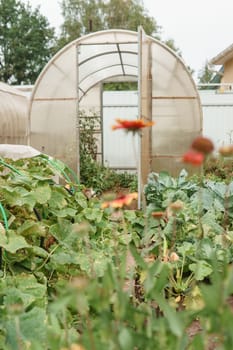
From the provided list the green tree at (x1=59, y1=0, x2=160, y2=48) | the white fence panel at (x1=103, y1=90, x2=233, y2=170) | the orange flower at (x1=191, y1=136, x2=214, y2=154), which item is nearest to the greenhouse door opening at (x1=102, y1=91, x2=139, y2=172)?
the white fence panel at (x1=103, y1=90, x2=233, y2=170)

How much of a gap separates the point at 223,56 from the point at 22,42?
17.7m

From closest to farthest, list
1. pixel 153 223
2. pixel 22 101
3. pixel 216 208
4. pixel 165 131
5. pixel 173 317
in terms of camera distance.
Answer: pixel 173 317
pixel 153 223
pixel 216 208
pixel 165 131
pixel 22 101

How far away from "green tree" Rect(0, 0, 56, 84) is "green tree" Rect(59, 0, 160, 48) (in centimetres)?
346

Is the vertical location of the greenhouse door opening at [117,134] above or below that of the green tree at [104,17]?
below

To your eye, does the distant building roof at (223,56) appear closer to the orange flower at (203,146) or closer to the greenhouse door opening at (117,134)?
the greenhouse door opening at (117,134)

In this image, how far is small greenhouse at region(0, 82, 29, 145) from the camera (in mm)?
8205

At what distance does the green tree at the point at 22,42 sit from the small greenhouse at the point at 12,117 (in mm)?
18457

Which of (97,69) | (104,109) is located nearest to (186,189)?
(97,69)

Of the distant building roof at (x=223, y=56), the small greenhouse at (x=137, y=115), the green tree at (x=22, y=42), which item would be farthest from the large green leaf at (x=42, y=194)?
the green tree at (x=22, y=42)

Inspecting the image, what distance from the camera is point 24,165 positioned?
3.69m

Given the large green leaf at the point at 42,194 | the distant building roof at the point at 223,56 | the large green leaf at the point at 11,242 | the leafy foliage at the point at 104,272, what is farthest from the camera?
the distant building roof at the point at 223,56

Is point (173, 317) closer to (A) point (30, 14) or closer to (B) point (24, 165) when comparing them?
(B) point (24, 165)

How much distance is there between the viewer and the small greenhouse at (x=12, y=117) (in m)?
8.21

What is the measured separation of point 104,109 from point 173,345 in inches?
423
